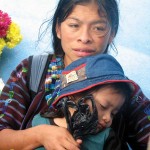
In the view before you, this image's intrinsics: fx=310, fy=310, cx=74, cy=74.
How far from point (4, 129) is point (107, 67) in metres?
0.49

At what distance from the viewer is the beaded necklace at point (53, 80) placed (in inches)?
47.5

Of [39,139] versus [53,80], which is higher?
[53,80]

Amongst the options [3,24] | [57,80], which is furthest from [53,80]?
[3,24]

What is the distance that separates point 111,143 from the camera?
0.99 metres

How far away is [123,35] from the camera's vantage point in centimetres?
266

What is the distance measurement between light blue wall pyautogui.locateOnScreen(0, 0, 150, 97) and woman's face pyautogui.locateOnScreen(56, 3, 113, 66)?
1.21 meters

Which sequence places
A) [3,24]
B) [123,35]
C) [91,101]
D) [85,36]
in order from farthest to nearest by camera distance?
1. [123,35]
2. [3,24]
3. [85,36]
4. [91,101]

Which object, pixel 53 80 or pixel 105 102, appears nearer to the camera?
pixel 105 102

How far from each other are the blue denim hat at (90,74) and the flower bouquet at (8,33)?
4.23ft

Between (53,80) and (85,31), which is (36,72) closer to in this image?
(53,80)

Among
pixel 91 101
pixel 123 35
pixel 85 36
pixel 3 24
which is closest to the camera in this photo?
pixel 91 101

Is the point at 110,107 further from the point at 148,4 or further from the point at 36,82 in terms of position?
the point at 148,4

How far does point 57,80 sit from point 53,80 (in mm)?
16

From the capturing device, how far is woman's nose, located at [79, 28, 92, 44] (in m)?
1.19
